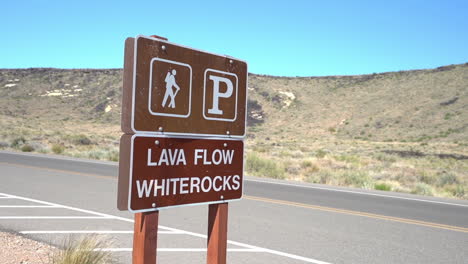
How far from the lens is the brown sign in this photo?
110 inches

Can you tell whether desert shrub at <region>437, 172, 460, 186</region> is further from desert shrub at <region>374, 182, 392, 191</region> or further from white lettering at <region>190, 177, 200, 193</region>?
white lettering at <region>190, 177, 200, 193</region>

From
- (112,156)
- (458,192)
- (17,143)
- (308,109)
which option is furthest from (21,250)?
(308,109)

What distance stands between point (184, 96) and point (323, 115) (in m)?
68.2

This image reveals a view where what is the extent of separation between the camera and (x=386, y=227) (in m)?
9.05

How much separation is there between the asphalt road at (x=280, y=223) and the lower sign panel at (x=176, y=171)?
3191 millimetres

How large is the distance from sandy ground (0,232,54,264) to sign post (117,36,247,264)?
3.04 metres

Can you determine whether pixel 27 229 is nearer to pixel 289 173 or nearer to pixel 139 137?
pixel 139 137

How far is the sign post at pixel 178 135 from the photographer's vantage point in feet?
9.16

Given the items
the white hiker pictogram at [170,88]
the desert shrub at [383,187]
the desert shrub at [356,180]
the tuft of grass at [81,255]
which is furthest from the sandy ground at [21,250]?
the desert shrub at [356,180]

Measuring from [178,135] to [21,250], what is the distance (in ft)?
13.8

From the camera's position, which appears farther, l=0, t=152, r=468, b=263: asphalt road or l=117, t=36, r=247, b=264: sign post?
l=0, t=152, r=468, b=263: asphalt road

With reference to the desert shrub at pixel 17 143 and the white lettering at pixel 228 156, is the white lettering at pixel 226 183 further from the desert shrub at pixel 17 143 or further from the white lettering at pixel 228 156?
the desert shrub at pixel 17 143

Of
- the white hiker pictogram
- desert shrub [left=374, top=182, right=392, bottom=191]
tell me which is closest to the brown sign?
the white hiker pictogram

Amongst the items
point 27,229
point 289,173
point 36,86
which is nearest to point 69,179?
point 27,229
